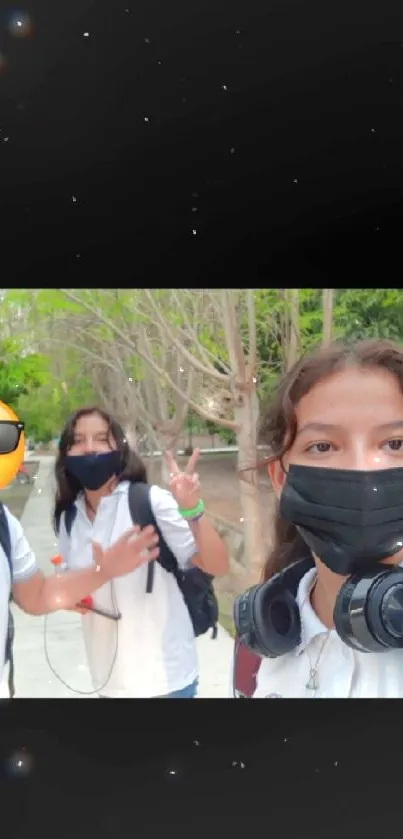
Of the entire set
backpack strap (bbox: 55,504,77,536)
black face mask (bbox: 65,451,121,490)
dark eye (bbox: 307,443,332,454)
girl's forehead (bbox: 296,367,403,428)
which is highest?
girl's forehead (bbox: 296,367,403,428)

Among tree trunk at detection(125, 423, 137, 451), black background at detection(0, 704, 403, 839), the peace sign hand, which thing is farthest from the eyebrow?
black background at detection(0, 704, 403, 839)

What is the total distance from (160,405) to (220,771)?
1.05m

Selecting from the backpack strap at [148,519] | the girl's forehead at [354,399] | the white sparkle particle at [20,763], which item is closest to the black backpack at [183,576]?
the backpack strap at [148,519]

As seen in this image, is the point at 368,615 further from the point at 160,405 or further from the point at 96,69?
the point at 96,69

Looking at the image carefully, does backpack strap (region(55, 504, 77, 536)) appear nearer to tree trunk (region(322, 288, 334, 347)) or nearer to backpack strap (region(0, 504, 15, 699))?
backpack strap (region(0, 504, 15, 699))

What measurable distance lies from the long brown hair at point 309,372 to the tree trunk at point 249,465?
0.10ft

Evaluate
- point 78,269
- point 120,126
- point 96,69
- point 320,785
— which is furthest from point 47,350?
point 320,785

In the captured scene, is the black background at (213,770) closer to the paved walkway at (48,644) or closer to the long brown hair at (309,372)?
the paved walkway at (48,644)

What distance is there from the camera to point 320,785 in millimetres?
2098

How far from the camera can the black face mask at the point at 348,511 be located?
177 centimetres

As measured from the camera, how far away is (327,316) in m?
1.82

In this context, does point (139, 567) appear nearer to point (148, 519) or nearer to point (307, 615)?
point (148, 519)

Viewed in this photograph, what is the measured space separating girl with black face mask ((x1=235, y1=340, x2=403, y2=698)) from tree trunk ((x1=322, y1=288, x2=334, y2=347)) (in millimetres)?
30

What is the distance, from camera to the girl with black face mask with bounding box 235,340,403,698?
5.82ft
